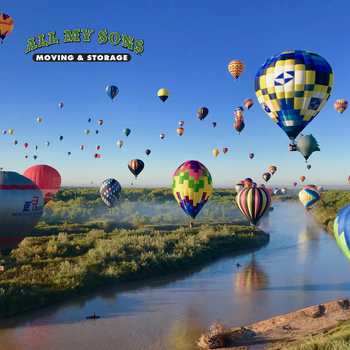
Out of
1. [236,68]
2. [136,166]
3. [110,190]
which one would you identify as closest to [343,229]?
[236,68]

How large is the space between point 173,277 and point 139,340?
9614 millimetres

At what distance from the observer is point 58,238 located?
2875 centimetres

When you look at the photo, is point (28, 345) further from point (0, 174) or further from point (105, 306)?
point (0, 174)

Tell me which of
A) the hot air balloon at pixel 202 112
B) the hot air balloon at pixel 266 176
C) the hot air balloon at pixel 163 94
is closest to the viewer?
the hot air balloon at pixel 163 94

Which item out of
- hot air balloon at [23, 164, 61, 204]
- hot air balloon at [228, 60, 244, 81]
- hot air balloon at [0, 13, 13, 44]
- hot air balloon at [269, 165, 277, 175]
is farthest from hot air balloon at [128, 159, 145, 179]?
hot air balloon at [269, 165, 277, 175]

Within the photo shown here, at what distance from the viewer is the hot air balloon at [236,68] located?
37.1m

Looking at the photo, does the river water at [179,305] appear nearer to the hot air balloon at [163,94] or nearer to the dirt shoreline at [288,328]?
the dirt shoreline at [288,328]

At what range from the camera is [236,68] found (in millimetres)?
37031

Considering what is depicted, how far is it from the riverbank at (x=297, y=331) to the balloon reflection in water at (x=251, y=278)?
595 centimetres

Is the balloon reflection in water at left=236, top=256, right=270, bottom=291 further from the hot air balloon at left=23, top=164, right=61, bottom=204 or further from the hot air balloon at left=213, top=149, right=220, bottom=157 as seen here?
the hot air balloon at left=213, top=149, right=220, bottom=157

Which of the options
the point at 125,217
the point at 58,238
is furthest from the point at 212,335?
the point at 125,217

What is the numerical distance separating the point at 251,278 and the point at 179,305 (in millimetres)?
7046

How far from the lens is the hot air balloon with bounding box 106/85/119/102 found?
1609 inches

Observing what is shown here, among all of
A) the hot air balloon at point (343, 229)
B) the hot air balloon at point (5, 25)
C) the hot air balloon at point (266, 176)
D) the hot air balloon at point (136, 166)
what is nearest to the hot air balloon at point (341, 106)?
the hot air balloon at point (136, 166)
